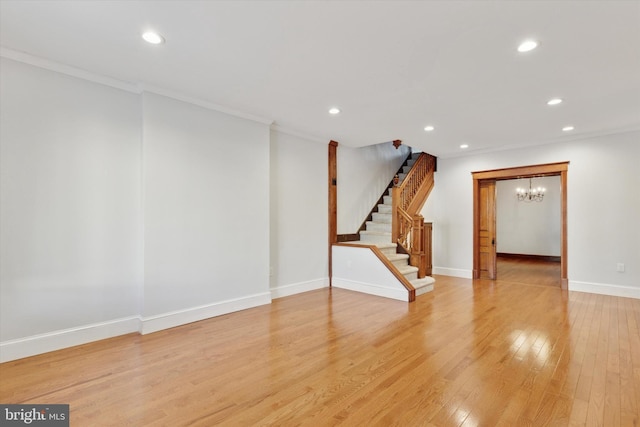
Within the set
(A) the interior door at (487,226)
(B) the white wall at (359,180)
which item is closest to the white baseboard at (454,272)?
(A) the interior door at (487,226)

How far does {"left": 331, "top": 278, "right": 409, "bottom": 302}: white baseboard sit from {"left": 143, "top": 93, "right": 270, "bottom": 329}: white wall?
1.59 meters

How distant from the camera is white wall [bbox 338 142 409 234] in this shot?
6219 millimetres

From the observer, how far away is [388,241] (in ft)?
19.8

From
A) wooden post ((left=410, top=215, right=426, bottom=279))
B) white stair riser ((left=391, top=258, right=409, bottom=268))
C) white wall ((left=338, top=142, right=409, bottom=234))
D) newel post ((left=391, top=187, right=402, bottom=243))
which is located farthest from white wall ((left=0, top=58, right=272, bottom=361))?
wooden post ((left=410, top=215, right=426, bottom=279))

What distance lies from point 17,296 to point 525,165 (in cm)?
761

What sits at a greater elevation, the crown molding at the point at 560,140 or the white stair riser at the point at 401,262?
the crown molding at the point at 560,140

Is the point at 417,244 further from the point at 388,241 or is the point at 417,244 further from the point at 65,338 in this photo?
the point at 65,338

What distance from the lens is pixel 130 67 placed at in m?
3.04

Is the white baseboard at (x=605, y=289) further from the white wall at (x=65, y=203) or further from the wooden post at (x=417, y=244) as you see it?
the white wall at (x=65, y=203)

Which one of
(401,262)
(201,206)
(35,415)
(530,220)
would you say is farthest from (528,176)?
(35,415)

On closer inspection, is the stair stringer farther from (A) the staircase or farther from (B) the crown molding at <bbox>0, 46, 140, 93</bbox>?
(B) the crown molding at <bbox>0, 46, 140, 93</bbox>

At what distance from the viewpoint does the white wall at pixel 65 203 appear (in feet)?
9.14

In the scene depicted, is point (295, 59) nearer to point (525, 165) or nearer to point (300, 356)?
point (300, 356)

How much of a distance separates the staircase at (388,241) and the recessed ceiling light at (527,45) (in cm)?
340
